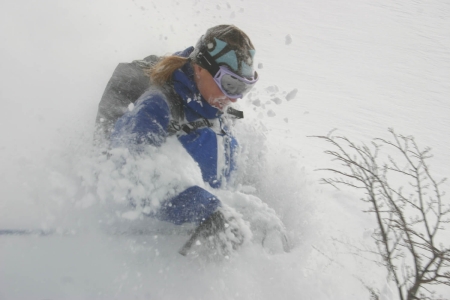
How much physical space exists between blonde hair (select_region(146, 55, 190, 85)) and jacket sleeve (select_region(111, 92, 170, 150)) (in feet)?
0.47

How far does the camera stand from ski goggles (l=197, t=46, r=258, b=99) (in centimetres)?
237

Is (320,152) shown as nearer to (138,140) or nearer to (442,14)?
(138,140)

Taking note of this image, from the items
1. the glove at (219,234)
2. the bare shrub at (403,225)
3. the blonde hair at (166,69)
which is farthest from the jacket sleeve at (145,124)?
the bare shrub at (403,225)

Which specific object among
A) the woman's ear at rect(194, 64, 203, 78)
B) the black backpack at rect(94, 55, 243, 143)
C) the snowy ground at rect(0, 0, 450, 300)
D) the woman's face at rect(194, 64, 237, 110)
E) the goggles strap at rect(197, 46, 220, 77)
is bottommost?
the snowy ground at rect(0, 0, 450, 300)

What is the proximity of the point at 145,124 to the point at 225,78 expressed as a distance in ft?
1.99

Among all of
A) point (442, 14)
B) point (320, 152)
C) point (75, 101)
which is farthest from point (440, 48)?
point (75, 101)

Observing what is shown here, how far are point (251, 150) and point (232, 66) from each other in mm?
1109

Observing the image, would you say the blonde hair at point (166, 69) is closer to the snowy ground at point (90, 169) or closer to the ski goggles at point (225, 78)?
the ski goggles at point (225, 78)

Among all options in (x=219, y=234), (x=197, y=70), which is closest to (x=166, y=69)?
(x=197, y=70)

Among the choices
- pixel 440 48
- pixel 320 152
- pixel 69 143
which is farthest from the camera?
pixel 440 48

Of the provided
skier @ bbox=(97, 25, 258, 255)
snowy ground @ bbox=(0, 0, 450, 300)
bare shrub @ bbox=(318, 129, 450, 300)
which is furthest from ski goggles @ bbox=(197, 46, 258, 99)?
bare shrub @ bbox=(318, 129, 450, 300)

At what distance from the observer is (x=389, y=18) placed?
14859 mm

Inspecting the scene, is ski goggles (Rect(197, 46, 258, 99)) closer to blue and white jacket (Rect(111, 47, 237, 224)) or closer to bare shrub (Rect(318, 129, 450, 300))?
blue and white jacket (Rect(111, 47, 237, 224))

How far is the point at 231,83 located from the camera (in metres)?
2.39
